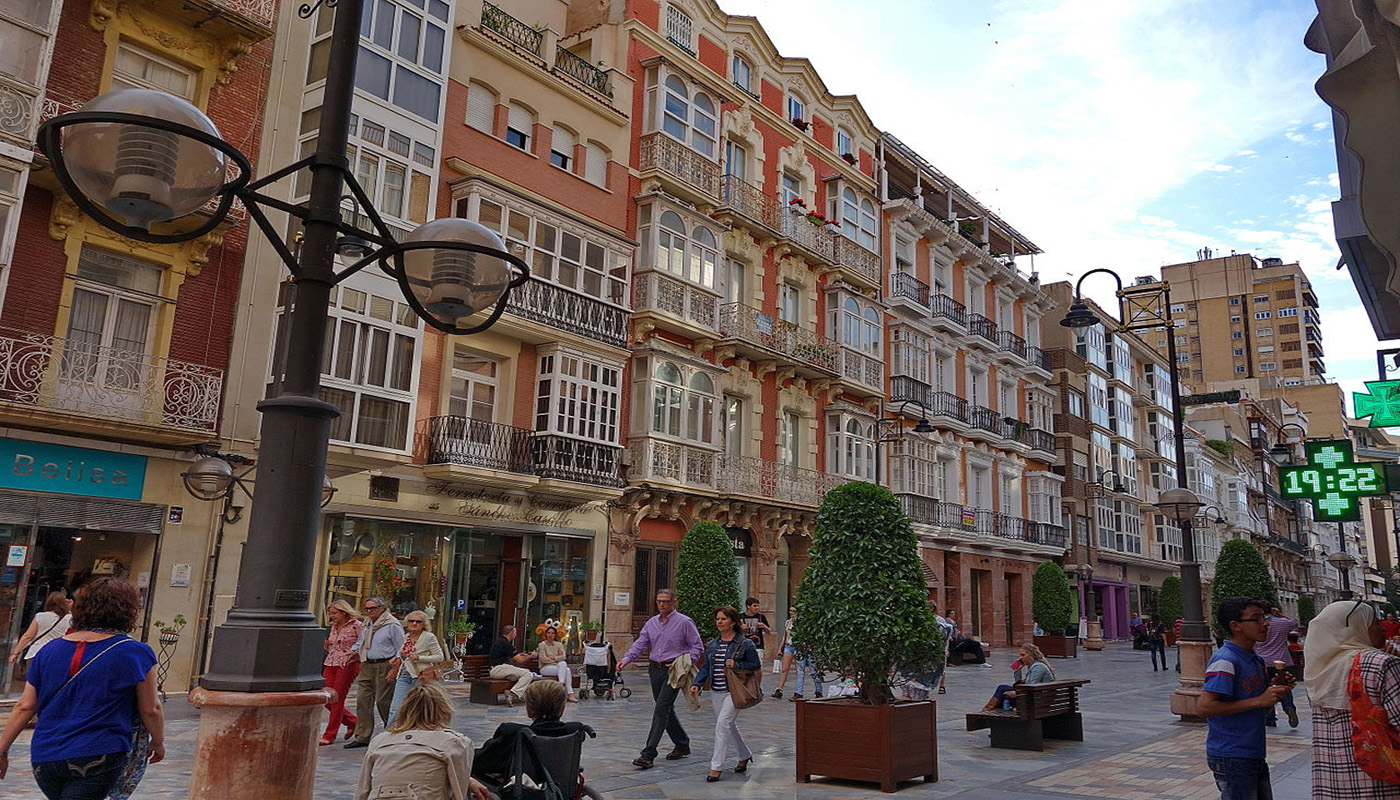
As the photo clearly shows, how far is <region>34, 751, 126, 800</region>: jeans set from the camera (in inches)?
174

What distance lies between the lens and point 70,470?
14.8 meters

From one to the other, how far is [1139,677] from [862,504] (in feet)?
63.3

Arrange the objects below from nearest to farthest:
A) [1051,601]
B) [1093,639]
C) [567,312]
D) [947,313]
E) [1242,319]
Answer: [567,312] < [1051,601] < [947,313] < [1093,639] < [1242,319]

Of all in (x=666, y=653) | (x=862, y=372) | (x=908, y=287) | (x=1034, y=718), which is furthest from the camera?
(x=908, y=287)

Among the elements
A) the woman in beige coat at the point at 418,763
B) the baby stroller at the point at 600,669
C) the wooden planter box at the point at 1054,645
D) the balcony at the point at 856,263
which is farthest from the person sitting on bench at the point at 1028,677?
the wooden planter box at the point at 1054,645

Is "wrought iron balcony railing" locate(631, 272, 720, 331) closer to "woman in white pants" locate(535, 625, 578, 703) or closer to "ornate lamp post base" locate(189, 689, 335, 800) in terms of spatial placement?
"woman in white pants" locate(535, 625, 578, 703)

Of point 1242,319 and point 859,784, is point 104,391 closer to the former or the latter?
point 859,784

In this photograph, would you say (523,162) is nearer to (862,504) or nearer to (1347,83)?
(862,504)

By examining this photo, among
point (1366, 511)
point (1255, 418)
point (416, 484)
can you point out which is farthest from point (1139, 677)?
point (1366, 511)

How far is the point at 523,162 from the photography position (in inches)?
863

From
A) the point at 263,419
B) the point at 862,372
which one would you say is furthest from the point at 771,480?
the point at 263,419

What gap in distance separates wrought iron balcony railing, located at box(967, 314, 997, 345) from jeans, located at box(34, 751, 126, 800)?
36551mm

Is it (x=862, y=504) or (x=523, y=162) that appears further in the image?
(x=523, y=162)

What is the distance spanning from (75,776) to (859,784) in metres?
6.91
